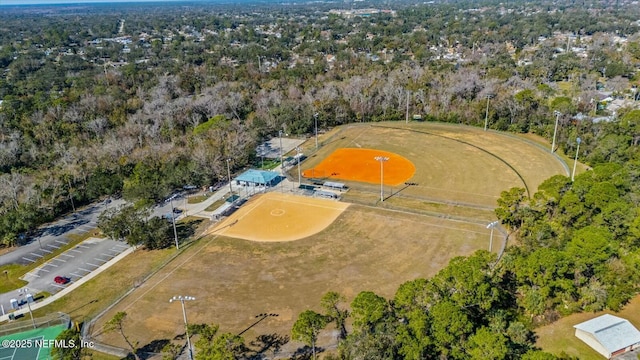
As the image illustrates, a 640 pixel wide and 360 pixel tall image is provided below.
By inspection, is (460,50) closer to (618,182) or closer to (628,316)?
(618,182)

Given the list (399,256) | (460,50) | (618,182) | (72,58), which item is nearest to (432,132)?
(618,182)

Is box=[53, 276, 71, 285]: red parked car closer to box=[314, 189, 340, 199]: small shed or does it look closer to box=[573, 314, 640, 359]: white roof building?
box=[314, 189, 340, 199]: small shed

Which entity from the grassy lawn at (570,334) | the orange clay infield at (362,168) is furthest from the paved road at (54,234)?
the grassy lawn at (570,334)

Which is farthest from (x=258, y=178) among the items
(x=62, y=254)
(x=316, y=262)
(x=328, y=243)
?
(x=62, y=254)

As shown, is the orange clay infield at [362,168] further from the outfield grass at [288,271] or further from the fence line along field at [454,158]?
the outfield grass at [288,271]

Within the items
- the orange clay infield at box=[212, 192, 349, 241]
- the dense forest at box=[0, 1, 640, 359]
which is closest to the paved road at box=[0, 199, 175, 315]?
the dense forest at box=[0, 1, 640, 359]

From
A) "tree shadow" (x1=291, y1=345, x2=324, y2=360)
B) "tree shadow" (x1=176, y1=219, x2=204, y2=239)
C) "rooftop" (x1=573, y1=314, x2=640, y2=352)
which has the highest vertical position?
"rooftop" (x1=573, y1=314, x2=640, y2=352)

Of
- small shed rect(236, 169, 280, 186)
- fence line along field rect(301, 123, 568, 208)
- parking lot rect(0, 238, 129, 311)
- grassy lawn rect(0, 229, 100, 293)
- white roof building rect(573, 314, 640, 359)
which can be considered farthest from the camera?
small shed rect(236, 169, 280, 186)
